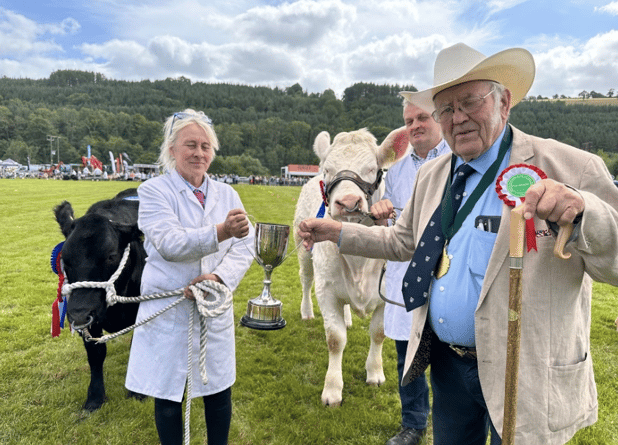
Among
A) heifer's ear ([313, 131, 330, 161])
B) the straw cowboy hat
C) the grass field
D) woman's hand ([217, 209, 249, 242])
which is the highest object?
the straw cowboy hat

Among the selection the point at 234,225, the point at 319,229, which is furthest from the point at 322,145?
the point at 234,225

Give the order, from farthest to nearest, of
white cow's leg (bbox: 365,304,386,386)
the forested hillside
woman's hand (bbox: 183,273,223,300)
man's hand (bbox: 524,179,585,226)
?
the forested hillside, white cow's leg (bbox: 365,304,386,386), woman's hand (bbox: 183,273,223,300), man's hand (bbox: 524,179,585,226)

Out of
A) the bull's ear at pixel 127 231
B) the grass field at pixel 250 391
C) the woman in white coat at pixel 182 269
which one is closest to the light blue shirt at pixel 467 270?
the woman in white coat at pixel 182 269

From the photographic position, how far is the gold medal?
6.28 feet

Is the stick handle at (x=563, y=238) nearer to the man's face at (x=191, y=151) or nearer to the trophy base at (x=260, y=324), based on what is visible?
the trophy base at (x=260, y=324)

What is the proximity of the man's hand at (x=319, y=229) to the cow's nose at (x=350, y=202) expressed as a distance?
2.02ft

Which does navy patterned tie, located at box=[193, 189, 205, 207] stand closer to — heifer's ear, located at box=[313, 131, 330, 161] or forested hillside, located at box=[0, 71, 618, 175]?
heifer's ear, located at box=[313, 131, 330, 161]

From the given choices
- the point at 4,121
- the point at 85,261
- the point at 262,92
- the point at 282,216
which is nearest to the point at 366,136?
the point at 85,261

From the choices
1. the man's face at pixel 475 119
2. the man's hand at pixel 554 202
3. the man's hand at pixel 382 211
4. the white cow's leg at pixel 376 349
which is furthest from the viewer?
→ the white cow's leg at pixel 376 349

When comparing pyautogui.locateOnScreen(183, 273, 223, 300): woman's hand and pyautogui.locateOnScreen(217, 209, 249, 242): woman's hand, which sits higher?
pyautogui.locateOnScreen(217, 209, 249, 242): woman's hand

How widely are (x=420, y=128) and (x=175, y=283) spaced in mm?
2235

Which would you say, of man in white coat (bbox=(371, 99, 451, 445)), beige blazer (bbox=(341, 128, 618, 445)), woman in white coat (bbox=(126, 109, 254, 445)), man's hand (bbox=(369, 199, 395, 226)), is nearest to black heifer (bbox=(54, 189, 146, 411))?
woman in white coat (bbox=(126, 109, 254, 445))

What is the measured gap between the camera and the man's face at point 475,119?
1865 mm

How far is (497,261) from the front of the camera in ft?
5.35
